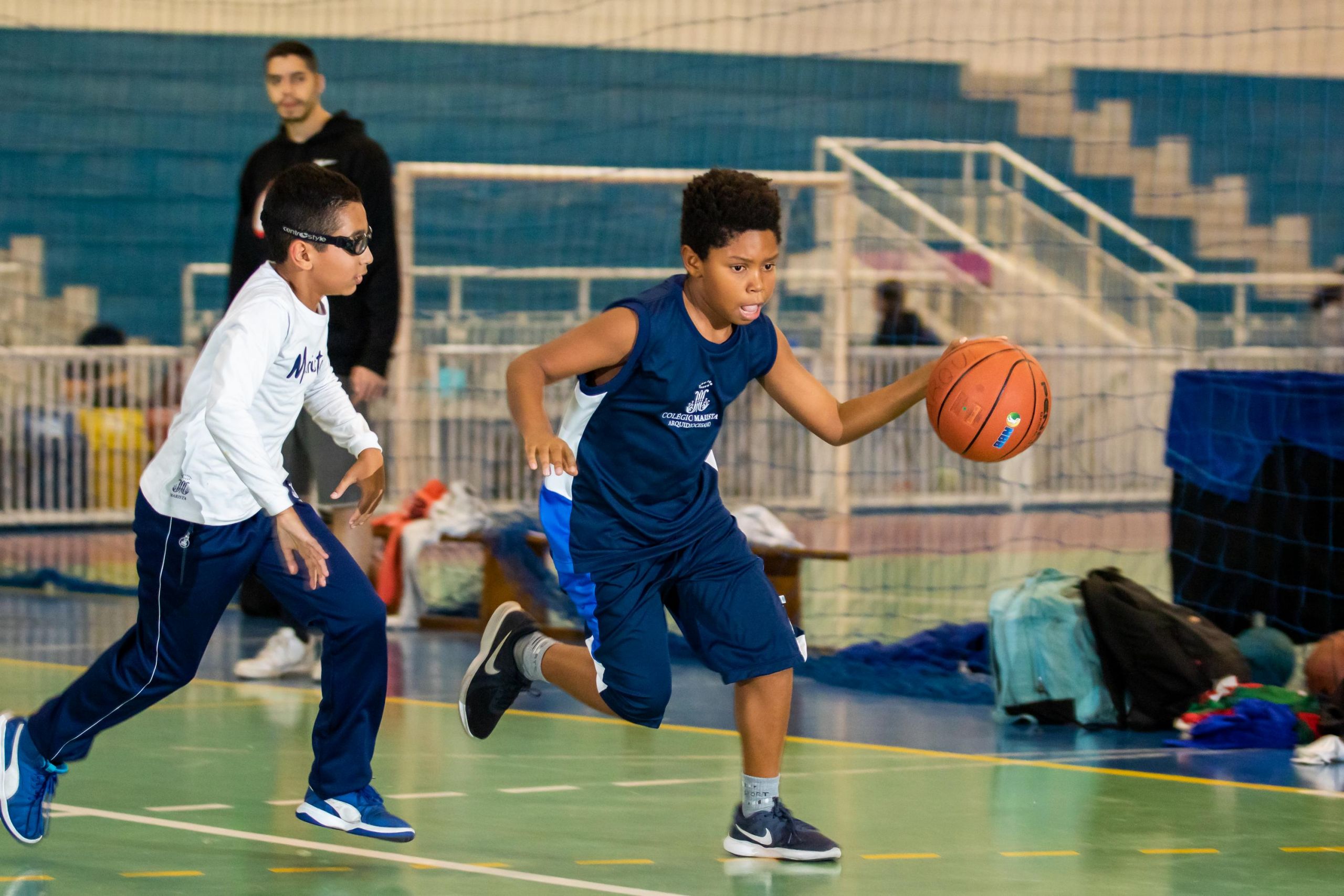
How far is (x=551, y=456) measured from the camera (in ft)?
12.1

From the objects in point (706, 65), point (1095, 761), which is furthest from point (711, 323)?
point (706, 65)

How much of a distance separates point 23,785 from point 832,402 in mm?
1959

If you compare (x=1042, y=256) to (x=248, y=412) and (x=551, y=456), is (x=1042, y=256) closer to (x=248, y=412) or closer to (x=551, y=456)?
(x=551, y=456)

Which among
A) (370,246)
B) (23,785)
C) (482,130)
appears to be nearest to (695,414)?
(23,785)

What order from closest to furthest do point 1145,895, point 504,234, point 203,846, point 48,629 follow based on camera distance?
point 1145,895, point 203,846, point 48,629, point 504,234

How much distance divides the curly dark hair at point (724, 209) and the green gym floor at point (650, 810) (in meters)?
1.35

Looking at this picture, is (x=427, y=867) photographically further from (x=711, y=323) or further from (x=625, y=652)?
(x=711, y=323)

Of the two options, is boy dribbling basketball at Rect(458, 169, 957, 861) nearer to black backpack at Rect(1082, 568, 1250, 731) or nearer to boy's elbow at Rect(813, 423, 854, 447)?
boy's elbow at Rect(813, 423, 854, 447)

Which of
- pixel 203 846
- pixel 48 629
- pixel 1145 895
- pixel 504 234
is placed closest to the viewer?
pixel 1145 895

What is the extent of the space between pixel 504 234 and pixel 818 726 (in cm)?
893

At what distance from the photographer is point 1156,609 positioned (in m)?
5.71

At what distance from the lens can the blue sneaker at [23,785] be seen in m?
3.73

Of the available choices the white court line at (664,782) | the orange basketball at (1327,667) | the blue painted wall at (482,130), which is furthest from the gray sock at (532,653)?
the blue painted wall at (482,130)

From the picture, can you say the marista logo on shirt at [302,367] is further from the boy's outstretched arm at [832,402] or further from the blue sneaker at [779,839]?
the blue sneaker at [779,839]
